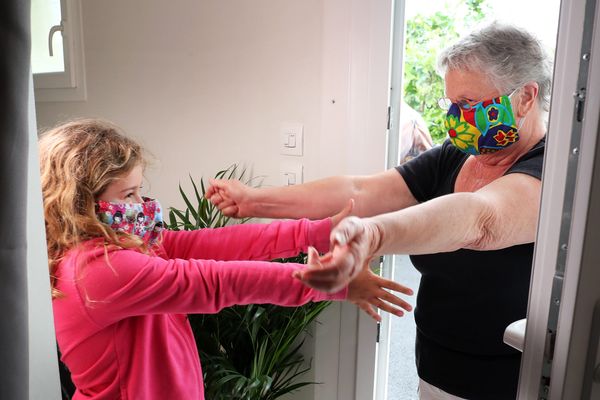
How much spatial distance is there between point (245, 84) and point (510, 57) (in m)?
1.10

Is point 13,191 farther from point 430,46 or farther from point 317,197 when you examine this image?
point 430,46

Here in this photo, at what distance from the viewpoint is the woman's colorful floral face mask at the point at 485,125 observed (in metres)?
1.21

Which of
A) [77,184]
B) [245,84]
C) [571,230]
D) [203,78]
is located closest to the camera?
[571,230]

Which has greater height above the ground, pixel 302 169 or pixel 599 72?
pixel 599 72

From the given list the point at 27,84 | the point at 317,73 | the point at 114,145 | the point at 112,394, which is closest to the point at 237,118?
the point at 317,73

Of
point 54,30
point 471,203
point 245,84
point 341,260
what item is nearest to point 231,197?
point 245,84

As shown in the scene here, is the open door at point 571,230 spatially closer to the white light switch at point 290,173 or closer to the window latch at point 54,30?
the white light switch at point 290,173

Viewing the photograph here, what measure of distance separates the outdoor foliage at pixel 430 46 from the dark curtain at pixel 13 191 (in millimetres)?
1428

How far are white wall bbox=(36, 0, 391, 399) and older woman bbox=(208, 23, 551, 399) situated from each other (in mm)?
280

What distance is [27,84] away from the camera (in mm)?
516

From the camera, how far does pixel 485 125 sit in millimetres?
1219

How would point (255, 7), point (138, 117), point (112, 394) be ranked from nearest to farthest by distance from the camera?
point (112, 394) → point (255, 7) → point (138, 117)

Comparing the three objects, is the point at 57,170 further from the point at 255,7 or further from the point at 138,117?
the point at 138,117

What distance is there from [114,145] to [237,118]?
3.18 feet
